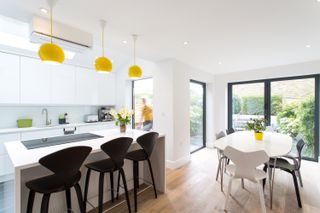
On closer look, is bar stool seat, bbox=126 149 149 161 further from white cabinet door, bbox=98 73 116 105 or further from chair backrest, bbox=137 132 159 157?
white cabinet door, bbox=98 73 116 105

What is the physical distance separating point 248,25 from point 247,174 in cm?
185

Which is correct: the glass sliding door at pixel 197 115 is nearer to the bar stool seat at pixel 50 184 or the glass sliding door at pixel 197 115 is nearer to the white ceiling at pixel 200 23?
the white ceiling at pixel 200 23

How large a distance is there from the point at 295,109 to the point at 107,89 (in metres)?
5.02

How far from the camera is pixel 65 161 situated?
1.35 meters

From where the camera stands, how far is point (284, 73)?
3.98 meters

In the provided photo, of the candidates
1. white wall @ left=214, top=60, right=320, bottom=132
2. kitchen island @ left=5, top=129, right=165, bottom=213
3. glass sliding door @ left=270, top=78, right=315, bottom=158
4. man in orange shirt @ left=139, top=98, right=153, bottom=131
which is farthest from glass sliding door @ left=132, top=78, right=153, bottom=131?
glass sliding door @ left=270, top=78, right=315, bottom=158

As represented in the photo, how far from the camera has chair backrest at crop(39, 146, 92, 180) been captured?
1282mm

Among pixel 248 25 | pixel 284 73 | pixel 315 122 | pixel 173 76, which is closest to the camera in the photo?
pixel 248 25

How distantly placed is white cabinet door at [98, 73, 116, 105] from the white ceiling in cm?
199

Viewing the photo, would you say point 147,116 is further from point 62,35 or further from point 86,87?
point 62,35

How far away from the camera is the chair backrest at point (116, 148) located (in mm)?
1710

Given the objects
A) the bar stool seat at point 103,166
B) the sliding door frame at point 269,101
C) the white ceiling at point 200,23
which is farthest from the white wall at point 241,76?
the bar stool seat at point 103,166

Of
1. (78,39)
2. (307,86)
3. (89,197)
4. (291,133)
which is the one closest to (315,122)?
(291,133)

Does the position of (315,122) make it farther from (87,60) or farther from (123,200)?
(87,60)
